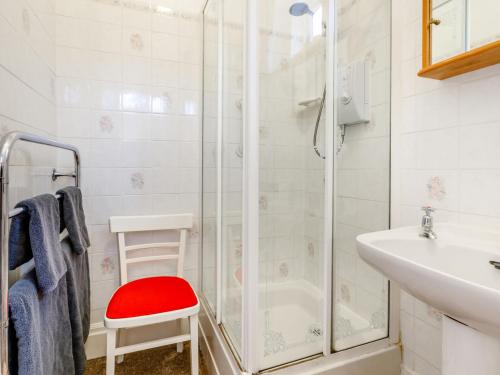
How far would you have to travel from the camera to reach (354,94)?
3.87ft

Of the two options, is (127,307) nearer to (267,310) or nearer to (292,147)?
(267,310)

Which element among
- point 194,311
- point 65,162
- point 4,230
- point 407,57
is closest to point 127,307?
point 194,311

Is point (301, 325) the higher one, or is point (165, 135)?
point (165, 135)

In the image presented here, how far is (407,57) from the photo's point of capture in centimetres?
114

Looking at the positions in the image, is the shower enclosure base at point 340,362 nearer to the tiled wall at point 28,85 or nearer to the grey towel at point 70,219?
the grey towel at point 70,219

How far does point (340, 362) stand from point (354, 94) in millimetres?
1104

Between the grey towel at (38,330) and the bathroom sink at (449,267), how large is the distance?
88 cm

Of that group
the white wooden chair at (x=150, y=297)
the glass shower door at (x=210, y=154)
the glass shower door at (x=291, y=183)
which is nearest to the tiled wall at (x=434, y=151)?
the glass shower door at (x=291, y=183)

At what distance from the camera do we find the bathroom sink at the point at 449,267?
0.51m

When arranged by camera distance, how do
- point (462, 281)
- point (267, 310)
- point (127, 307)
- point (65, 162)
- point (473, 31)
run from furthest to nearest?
point (65, 162) < point (127, 307) < point (267, 310) < point (473, 31) < point (462, 281)

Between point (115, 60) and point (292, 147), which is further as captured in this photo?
A: point (115, 60)

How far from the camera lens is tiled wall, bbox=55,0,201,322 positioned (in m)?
1.48

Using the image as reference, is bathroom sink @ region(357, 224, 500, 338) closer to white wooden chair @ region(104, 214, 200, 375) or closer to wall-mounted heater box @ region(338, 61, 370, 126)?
wall-mounted heater box @ region(338, 61, 370, 126)

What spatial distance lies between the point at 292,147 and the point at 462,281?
0.73m
